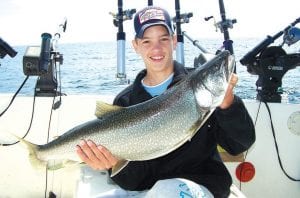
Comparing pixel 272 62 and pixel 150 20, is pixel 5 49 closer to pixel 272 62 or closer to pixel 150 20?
pixel 150 20

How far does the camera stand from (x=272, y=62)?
429 centimetres

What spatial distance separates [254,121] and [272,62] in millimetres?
659

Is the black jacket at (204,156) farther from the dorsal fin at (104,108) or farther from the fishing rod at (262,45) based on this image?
the fishing rod at (262,45)

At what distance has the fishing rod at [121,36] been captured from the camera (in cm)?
489

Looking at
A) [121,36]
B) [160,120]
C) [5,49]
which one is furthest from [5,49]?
[160,120]

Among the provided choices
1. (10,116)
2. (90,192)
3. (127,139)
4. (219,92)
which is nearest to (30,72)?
(10,116)

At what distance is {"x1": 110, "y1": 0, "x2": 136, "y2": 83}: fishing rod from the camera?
4.89m

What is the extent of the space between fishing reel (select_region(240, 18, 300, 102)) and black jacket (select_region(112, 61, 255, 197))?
51.8 inches

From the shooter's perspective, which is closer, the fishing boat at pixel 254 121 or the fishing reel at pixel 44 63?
the fishing reel at pixel 44 63

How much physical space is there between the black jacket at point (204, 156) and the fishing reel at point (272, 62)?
132cm

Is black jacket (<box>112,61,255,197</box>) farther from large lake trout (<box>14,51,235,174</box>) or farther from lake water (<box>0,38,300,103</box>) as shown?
lake water (<box>0,38,300,103</box>)

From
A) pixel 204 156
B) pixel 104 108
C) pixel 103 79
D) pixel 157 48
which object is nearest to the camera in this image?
pixel 104 108

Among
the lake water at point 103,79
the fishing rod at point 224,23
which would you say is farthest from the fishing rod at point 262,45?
the fishing rod at point 224,23

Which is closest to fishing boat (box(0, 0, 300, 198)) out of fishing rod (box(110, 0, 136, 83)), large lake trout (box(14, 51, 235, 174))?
fishing rod (box(110, 0, 136, 83))
